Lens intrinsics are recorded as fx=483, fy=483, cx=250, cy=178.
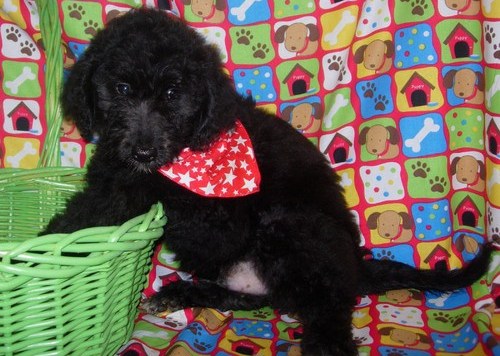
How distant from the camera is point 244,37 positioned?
318cm

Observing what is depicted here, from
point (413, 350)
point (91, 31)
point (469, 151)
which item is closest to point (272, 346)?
point (413, 350)

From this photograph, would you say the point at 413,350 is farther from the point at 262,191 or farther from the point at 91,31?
the point at 91,31

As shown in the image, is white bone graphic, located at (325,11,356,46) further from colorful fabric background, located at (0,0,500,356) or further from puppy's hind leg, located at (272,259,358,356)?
puppy's hind leg, located at (272,259,358,356)

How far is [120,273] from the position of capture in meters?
2.06

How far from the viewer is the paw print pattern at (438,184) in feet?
10.1

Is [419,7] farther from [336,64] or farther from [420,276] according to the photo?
[420,276]

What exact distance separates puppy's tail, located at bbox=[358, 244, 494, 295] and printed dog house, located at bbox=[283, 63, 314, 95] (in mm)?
1210

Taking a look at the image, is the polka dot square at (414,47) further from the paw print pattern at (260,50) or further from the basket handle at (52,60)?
the basket handle at (52,60)

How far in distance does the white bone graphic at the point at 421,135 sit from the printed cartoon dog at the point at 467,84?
0.23 metres

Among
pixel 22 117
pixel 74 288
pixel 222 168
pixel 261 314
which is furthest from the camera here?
pixel 22 117

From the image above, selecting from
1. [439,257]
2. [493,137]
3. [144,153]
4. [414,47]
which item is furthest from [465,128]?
[144,153]

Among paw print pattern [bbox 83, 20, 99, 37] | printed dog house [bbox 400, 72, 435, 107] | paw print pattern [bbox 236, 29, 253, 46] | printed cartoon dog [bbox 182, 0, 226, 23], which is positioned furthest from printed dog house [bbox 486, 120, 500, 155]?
paw print pattern [bbox 83, 20, 99, 37]

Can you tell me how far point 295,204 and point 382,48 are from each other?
4.10ft

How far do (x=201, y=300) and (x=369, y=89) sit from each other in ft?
5.62
